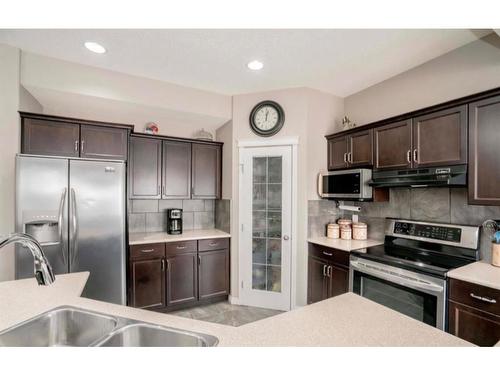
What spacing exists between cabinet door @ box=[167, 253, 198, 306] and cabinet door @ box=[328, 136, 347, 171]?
2.10m

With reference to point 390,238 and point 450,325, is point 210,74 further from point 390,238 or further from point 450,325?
point 450,325

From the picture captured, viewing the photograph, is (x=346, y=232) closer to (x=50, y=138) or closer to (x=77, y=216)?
(x=77, y=216)

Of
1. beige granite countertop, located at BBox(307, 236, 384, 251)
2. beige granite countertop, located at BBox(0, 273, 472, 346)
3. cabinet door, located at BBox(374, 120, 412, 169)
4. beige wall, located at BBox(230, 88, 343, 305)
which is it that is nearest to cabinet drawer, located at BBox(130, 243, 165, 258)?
beige wall, located at BBox(230, 88, 343, 305)

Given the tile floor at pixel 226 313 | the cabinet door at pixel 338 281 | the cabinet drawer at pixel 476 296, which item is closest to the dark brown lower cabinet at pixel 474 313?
the cabinet drawer at pixel 476 296

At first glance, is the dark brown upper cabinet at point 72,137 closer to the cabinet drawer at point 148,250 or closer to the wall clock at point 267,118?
the cabinet drawer at point 148,250

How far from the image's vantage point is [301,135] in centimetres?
288

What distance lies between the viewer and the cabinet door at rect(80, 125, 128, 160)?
94.8 inches

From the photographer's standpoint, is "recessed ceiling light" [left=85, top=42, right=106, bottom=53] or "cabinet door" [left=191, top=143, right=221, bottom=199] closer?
"recessed ceiling light" [left=85, top=42, right=106, bottom=53]

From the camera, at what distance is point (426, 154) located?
2.08m

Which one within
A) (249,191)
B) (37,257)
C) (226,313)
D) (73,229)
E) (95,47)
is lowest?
(226,313)

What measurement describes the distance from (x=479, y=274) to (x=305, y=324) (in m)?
1.51

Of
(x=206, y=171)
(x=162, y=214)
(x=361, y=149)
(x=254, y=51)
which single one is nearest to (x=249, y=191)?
(x=206, y=171)

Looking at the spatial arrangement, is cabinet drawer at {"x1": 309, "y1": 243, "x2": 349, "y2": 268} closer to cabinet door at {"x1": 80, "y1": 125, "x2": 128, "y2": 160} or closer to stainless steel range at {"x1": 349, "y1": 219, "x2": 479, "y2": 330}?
stainless steel range at {"x1": 349, "y1": 219, "x2": 479, "y2": 330}
